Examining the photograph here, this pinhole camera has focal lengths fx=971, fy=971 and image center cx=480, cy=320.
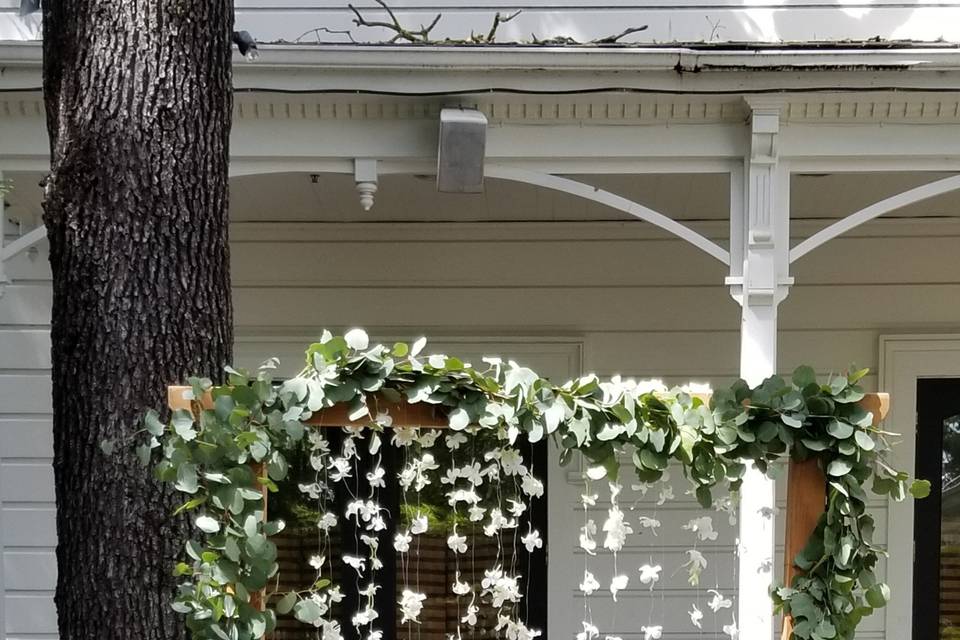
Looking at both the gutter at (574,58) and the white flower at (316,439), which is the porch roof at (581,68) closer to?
the gutter at (574,58)

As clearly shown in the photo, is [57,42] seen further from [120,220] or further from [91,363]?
[91,363]

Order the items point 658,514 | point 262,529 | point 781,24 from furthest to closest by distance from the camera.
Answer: point 658,514 < point 781,24 < point 262,529

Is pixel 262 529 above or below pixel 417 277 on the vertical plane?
below

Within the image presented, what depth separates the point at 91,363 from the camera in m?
2.35

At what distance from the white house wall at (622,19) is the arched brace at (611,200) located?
1015 millimetres

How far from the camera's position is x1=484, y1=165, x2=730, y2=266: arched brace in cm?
365

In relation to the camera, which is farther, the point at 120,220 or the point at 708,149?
the point at 708,149

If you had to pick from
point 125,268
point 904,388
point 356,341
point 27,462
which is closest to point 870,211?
point 904,388

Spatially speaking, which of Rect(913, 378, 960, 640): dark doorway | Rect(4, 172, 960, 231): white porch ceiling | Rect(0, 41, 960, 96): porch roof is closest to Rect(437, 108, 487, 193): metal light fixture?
Rect(0, 41, 960, 96): porch roof

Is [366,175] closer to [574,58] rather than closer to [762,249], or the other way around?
[574,58]

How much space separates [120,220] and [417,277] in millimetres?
2652

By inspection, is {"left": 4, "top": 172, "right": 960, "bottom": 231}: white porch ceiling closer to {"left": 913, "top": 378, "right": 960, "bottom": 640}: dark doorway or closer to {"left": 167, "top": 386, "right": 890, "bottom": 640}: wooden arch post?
{"left": 913, "top": 378, "right": 960, "bottom": 640}: dark doorway

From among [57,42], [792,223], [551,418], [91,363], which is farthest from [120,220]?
[792,223]

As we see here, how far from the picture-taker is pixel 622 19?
443cm
